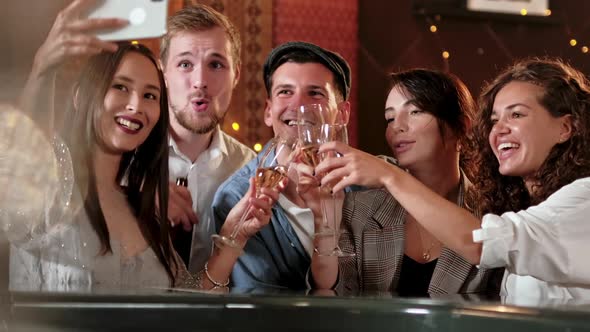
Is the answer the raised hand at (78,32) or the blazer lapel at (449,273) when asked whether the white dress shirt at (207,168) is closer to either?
the blazer lapel at (449,273)

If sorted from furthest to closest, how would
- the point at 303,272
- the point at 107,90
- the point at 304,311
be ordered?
the point at 303,272
the point at 107,90
the point at 304,311

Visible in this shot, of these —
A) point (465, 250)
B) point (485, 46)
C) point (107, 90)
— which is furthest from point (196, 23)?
point (485, 46)

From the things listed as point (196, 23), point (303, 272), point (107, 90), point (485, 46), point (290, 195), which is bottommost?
point (303, 272)

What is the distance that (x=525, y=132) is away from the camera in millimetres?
1838

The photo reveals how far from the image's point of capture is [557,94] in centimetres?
187

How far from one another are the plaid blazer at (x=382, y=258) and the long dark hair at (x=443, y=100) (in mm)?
155

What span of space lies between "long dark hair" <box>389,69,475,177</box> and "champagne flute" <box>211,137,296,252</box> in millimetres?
536

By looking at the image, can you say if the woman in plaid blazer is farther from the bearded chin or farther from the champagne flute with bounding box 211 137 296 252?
the bearded chin

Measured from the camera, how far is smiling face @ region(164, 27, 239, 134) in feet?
7.97

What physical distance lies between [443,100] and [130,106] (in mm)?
888

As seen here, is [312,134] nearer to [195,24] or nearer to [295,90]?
[295,90]

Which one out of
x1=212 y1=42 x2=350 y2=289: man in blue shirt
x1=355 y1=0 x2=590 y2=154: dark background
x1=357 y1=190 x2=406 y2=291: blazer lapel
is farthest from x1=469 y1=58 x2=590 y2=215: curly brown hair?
x1=355 y1=0 x2=590 y2=154: dark background

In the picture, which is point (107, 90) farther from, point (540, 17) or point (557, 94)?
point (540, 17)

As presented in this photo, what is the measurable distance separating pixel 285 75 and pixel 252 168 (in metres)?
0.30
